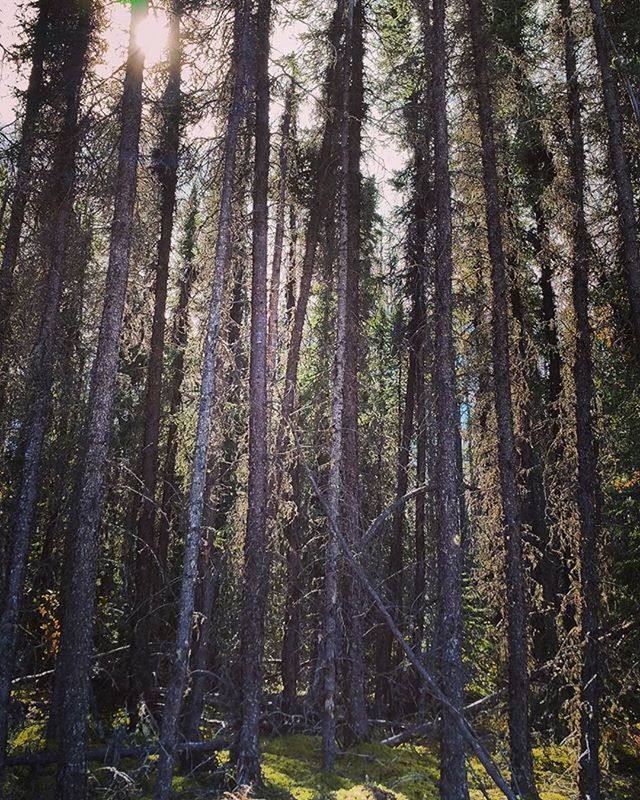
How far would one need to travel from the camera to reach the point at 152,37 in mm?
10039

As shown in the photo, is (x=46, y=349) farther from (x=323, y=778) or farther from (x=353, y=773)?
(x=353, y=773)

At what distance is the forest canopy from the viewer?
9.49 m

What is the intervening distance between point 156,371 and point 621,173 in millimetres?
9500

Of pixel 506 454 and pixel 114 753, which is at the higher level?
pixel 506 454

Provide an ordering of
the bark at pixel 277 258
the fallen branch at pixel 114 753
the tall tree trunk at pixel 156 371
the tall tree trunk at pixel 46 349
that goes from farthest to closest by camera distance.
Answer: the bark at pixel 277 258
the tall tree trunk at pixel 156 371
the tall tree trunk at pixel 46 349
the fallen branch at pixel 114 753

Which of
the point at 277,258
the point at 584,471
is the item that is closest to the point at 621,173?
the point at 584,471

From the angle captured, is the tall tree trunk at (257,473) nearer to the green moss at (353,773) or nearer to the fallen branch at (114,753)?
the green moss at (353,773)

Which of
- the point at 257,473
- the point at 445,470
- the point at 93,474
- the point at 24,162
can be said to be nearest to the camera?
the point at 93,474

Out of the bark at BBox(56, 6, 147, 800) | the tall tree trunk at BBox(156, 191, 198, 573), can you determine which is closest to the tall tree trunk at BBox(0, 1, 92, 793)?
the bark at BBox(56, 6, 147, 800)

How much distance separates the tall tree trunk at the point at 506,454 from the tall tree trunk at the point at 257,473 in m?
3.90

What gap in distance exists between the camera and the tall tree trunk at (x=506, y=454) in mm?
9977

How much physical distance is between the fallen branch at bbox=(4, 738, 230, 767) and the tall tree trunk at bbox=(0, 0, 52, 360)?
680 cm

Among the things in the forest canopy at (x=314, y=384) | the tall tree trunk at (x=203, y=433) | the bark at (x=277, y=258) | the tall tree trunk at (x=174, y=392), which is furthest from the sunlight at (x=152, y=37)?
the tall tree trunk at (x=174, y=392)

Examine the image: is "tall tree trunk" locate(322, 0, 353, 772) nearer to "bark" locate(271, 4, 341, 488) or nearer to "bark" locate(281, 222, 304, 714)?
"bark" locate(271, 4, 341, 488)
